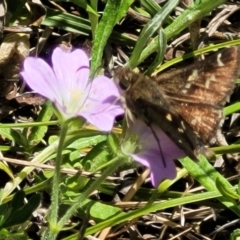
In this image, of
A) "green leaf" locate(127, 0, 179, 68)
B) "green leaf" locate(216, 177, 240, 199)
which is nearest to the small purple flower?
"green leaf" locate(216, 177, 240, 199)

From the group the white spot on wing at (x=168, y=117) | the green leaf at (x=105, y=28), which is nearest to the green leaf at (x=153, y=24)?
the green leaf at (x=105, y=28)

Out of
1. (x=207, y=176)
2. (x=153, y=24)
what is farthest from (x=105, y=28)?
(x=207, y=176)

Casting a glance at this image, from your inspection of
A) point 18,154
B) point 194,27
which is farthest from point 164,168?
point 194,27

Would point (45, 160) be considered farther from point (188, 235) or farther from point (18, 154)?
point (188, 235)

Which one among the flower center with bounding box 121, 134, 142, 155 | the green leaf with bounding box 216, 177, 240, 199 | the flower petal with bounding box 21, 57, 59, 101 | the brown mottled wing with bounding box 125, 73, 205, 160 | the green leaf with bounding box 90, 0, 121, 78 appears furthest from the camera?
the green leaf with bounding box 90, 0, 121, 78

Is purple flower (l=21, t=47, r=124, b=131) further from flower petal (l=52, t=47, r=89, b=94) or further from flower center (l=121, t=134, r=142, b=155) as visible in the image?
flower center (l=121, t=134, r=142, b=155)

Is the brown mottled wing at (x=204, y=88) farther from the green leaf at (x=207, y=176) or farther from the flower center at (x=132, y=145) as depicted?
the green leaf at (x=207, y=176)
